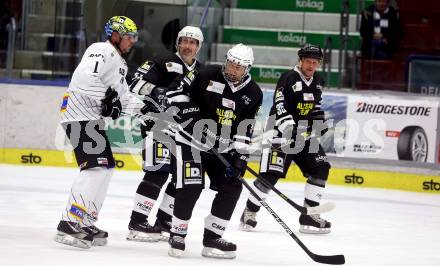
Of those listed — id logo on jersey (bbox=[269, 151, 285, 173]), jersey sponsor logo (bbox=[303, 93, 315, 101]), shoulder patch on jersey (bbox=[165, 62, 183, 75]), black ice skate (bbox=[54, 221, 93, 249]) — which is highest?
shoulder patch on jersey (bbox=[165, 62, 183, 75])

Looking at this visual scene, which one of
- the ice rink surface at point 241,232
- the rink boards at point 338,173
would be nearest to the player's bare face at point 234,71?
the ice rink surface at point 241,232

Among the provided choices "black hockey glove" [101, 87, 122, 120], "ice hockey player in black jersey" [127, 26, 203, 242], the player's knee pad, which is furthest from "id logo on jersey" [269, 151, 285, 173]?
"black hockey glove" [101, 87, 122, 120]

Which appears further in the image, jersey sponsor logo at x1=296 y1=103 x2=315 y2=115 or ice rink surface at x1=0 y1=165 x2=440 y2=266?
jersey sponsor logo at x1=296 y1=103 x2=315 y2=115

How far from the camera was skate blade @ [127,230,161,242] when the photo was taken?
22.3 ft

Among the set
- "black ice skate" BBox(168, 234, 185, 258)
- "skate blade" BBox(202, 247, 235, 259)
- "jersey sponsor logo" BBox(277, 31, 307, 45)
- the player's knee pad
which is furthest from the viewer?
"jersey sponsor logo" BBox(277, 31, 307, 45)

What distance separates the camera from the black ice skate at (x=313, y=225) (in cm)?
773

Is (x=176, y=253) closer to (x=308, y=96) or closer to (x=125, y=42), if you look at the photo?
(x=125, y=42)

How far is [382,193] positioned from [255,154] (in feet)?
4.73

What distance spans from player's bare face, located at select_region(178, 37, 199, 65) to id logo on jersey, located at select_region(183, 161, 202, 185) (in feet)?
3.38

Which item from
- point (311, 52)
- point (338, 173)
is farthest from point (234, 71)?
point (338, 173)

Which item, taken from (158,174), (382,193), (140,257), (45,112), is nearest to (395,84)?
(382,193)

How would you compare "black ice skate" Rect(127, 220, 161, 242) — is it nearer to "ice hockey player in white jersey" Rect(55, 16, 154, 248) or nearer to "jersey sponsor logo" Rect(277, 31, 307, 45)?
"ice hockey player in white jersey" Rect(55, 16, 154, 248)

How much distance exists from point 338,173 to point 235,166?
5.06 m

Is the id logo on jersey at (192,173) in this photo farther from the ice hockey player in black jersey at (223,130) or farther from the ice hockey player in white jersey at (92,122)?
the ice hockey player in white jersey at (92,122)
